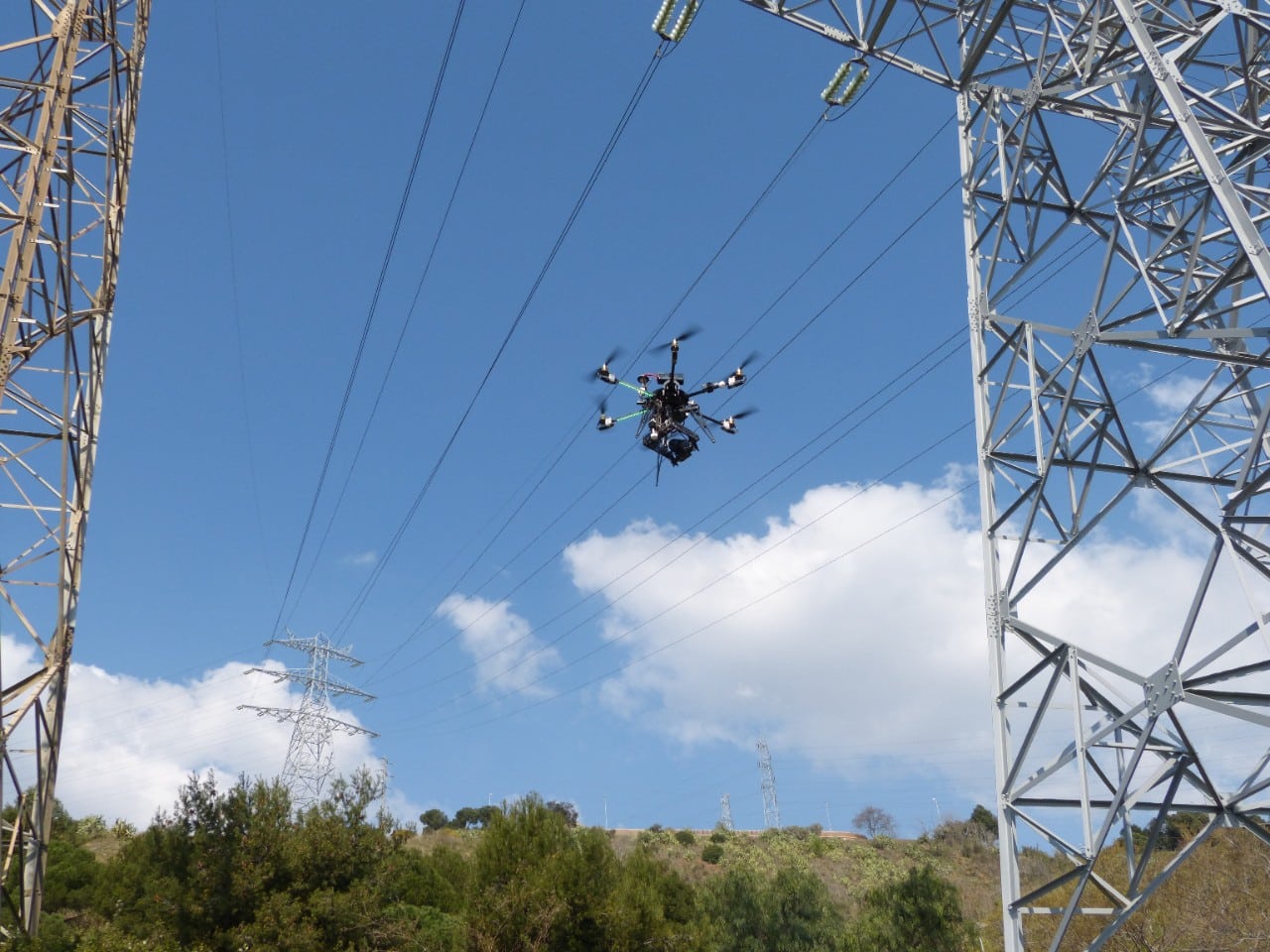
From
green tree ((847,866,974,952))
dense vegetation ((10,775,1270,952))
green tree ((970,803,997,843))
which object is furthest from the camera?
green tree ((970,803,997,843))

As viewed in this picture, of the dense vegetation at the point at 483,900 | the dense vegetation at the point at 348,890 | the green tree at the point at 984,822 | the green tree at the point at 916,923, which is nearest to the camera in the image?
the dense vegetation at the point at 483,900

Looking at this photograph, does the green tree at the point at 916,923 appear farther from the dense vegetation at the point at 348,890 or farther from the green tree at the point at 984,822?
the green tree at the point at 984,822

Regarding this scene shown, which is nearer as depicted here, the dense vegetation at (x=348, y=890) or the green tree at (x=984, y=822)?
the dense vegetation at (x=348, y=890)

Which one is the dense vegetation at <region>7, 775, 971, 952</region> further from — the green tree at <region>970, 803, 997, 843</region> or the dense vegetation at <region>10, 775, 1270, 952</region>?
the green tree at <region>970, 803, 997, 843</region>

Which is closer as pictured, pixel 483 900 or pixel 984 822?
pixel 483 900

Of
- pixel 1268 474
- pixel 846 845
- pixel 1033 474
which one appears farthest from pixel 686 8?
pixel 846 845

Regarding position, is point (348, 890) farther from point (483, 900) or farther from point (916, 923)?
point (916, 923)

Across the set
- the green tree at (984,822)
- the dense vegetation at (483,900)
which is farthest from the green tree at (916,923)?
the green tree at (984,822)

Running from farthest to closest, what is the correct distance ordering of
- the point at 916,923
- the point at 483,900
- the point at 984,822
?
1. the point at 984,822
2. the point at 916,923
3. the point at 483,900

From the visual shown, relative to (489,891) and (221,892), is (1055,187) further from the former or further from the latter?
(221,892)

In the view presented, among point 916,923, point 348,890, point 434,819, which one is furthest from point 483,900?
point 434,819

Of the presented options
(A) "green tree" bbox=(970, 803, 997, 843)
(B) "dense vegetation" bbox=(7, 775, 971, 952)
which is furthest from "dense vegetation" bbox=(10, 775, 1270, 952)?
(A) "green tree" bbox=(970, 803, 997, 843)

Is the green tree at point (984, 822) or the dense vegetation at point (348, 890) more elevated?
the green tree at point (984, 822)
